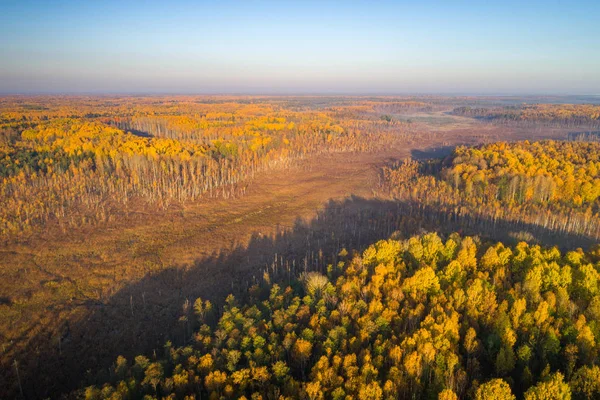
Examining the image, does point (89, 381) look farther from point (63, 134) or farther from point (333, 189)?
point (63, 134)

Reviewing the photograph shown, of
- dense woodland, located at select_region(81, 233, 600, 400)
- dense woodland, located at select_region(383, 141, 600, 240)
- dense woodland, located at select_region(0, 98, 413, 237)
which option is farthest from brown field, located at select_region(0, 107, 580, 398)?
dense woodland, located at select_region(383, 141, 600, 240)

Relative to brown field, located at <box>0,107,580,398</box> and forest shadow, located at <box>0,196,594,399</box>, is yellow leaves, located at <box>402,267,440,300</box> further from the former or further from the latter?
brown field, located at <box>0,107,580,398</box>

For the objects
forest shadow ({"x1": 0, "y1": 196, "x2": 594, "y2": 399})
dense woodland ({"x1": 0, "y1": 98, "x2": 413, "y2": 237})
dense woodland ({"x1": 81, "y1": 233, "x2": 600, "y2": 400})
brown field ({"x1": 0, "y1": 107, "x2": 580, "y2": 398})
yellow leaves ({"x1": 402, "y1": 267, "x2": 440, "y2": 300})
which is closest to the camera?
dense woodland ({"x1": 81, "y1": 233, "x2": 600, "y2": 400})

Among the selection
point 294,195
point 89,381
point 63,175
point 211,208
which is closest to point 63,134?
point 63,175

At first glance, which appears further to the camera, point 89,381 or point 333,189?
point 333,189

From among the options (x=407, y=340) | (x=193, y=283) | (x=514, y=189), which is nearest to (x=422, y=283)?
(x=407, y=340)

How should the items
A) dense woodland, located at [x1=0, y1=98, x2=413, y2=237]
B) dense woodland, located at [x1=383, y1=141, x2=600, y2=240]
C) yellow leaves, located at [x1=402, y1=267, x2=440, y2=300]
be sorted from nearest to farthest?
yellow leaves, located at [x1=402, y1=267, x2=440, y2=300]
dense woodland, located at [x1=383, y1=141, x2=600, y2=240]
dense woodland, located at [x1=0, y1=98, x2=413, y2=237]
